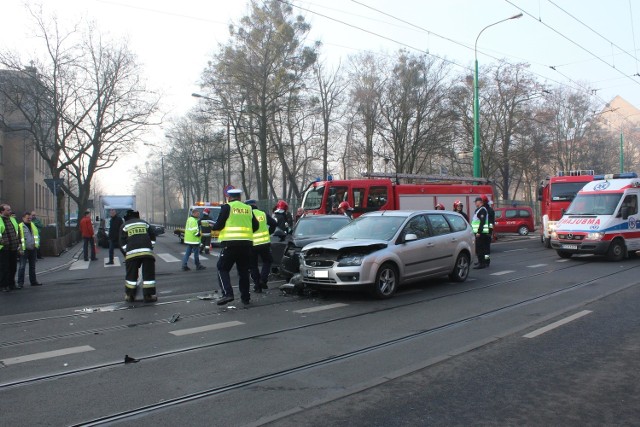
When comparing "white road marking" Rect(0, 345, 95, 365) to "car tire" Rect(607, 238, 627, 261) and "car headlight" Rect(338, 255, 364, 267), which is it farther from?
"car tire" Rect(607, 238, 627, 261)

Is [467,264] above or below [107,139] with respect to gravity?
below

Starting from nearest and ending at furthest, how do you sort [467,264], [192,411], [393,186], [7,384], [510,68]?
[192,411] < [7,384] < [467,264] < [393,186] < [510,68]

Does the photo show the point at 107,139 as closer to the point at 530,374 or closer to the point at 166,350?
the point at 166,350

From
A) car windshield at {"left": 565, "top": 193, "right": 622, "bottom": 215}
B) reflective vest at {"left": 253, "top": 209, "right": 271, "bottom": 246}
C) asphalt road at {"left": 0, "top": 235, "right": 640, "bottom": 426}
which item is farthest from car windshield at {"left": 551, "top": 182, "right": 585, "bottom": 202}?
reflective vest at {"left": 253, "top": 209, "right": 271, "bottom": 246}

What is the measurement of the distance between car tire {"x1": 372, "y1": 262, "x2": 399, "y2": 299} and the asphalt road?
0.29m

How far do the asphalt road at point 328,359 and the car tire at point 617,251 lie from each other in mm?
5164

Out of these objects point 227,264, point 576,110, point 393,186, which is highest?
point 576,110

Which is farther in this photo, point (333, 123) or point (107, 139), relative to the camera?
point (333, 123)

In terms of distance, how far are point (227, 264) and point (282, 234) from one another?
4025 millimetres

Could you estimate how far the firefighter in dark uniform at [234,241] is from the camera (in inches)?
344

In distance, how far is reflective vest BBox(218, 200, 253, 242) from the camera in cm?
873

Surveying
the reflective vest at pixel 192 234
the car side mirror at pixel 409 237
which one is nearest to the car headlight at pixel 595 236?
the car side mirror at pixel 409 237

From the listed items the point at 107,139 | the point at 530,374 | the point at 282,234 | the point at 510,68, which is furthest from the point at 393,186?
the point at 510,68

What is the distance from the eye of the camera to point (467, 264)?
11.5 m
